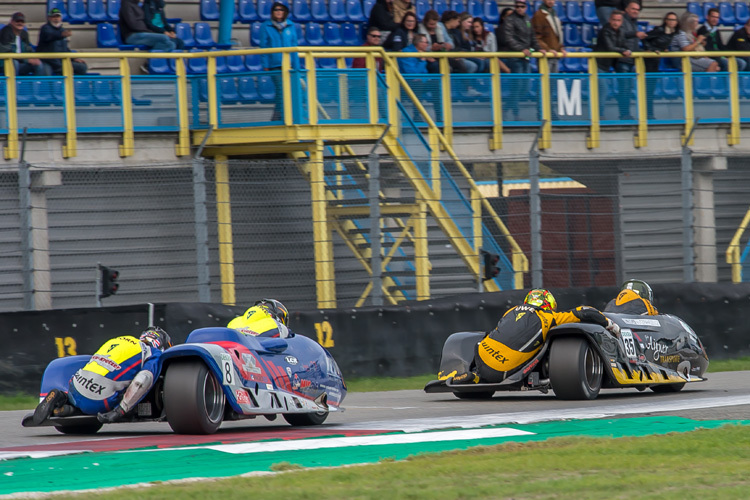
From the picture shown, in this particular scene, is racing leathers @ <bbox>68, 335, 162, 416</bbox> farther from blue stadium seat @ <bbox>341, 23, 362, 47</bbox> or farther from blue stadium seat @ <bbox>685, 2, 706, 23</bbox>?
blue stadium seat @ <bbox>685, 2, 706, 23</bbox>

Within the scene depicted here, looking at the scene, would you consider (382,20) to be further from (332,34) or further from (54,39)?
(54,39)

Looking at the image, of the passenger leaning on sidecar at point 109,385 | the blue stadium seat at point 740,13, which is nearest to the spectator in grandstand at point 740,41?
the blue stadium seat at point 740,13

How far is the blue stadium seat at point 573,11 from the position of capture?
72.7 feet

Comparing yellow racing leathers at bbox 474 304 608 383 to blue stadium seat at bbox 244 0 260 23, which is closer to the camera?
yellow racing leathers at bbox 474 304 608 383

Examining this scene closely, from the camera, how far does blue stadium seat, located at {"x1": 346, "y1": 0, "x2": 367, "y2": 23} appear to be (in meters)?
20.0

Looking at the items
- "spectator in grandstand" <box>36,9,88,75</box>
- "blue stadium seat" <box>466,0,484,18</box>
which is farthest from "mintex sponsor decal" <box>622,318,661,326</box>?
"blue stadium seat" <box>466,0,484,18</box>

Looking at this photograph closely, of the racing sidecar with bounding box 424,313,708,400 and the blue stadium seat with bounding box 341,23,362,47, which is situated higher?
the blue stadium seat with bounding box 341,23,362,47

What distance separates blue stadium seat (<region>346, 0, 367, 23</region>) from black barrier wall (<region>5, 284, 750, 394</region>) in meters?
6.59

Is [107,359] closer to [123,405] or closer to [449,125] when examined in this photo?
[123,405]

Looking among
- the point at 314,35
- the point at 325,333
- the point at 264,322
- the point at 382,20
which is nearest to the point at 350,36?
the point at 314,35

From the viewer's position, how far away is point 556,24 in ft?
62.0

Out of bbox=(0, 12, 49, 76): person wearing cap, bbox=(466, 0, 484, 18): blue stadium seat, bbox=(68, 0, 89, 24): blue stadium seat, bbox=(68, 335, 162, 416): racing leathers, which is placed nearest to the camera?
bbox=(68, 335, 162, 416): racing leathers

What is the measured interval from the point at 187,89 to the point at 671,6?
484 inches

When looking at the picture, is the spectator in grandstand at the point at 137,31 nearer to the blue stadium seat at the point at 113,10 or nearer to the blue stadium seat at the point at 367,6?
the blue stadium seat at the point at 113,10
